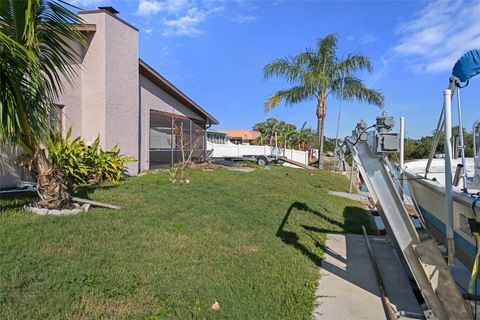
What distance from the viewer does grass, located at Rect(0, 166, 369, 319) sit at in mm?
3670

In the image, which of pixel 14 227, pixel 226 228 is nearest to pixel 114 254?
pixel 14 227

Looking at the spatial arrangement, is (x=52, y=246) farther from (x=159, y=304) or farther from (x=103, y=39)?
(x=103, y=39)

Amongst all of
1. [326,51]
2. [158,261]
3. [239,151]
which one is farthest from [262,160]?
[158,261]

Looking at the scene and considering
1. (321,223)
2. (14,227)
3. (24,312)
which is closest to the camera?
(24,312)

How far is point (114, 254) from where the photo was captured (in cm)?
485

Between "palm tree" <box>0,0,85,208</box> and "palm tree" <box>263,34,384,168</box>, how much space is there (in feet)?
68.6

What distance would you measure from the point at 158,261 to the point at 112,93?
8.65m

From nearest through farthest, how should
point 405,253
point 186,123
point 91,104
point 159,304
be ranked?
point 159,304 < point 405,253 < point 91,104 < point 186,123

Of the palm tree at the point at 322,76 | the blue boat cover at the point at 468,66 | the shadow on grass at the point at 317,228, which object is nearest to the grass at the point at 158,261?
the shadow on grass at the point at 317,228

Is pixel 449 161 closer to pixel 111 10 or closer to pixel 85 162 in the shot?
pixel 85 162

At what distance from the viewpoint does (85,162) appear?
10180 millimetres

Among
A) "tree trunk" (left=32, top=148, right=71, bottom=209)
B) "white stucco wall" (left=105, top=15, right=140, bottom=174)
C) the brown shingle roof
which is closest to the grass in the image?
"tree trunk" (left=32, top=148, right=71, bottom=209)

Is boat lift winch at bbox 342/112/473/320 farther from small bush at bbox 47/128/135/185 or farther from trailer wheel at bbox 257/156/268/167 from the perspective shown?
trailer wheel at bbox 257/156/268/167

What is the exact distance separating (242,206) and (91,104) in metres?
6.15
